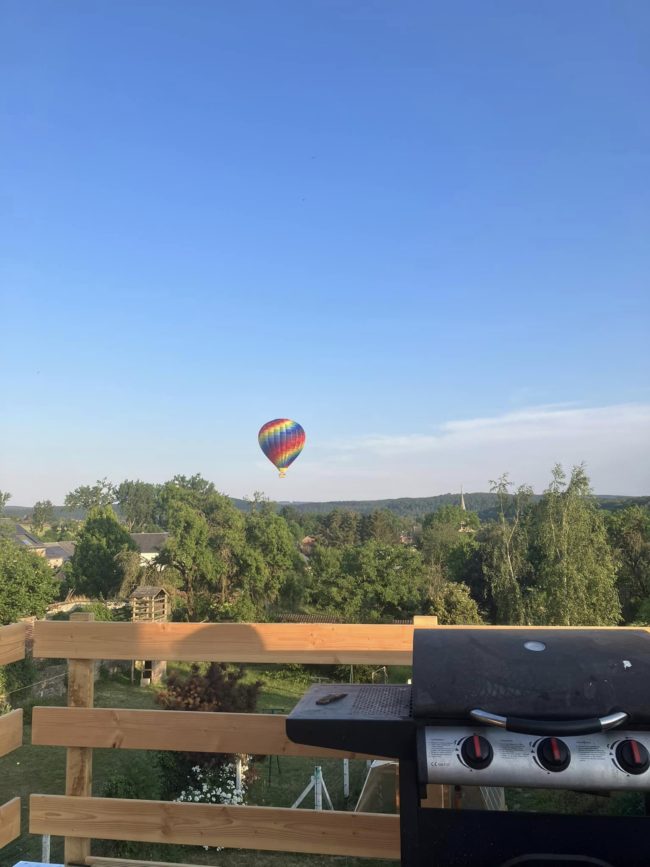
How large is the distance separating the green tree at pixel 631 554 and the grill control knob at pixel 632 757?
27.2m

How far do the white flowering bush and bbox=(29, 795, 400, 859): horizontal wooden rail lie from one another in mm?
7610

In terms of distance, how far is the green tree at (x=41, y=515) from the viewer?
92.0 m

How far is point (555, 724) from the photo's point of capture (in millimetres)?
1249

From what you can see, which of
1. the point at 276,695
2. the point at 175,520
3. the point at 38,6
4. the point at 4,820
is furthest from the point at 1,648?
the point at 175,520

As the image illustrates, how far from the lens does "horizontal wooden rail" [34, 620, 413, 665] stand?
2164mm

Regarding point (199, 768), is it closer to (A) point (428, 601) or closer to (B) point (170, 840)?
(B) point (170, 840)

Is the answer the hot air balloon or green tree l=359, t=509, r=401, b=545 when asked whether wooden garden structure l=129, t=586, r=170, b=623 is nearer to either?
the hot air balloon

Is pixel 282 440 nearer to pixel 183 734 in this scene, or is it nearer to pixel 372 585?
pixel 372 585

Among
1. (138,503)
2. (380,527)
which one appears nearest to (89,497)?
(138,503)

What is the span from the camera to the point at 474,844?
136cm

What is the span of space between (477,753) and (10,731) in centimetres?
161

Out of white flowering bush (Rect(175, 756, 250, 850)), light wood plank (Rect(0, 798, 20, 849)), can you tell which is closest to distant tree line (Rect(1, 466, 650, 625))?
white flowering bush (Rect(175, 756, 250, 850))

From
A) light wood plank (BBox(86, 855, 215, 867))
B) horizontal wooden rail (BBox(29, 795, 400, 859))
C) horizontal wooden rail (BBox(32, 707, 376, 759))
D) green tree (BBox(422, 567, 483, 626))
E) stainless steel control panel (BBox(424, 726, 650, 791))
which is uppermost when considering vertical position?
stainless steel control panel (BBox(424, 726, 650, 791))

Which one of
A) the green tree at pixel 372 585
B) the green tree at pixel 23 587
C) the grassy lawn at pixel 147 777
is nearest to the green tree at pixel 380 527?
the green tree at pixel 372 585
